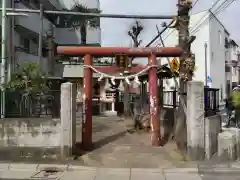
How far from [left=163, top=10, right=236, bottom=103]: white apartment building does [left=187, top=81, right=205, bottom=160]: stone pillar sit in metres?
23.6

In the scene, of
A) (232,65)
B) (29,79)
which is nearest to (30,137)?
(29,79)

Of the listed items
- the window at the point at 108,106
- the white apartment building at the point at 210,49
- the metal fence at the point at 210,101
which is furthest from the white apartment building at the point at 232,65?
the metal fence at the point at 210,101

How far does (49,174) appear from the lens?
387 inches

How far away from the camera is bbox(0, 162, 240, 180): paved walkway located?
9523 millimetres

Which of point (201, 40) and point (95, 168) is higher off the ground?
point (201, 40)

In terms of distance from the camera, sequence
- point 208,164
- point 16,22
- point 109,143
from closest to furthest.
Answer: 1. point 208,164
2. point 109,143
3. point 16,22

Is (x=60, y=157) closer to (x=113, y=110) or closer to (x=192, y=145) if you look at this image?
(x=192, y=145)

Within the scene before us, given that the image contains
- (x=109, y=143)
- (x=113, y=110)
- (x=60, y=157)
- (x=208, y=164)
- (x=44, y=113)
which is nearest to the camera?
(x=208, y=164)

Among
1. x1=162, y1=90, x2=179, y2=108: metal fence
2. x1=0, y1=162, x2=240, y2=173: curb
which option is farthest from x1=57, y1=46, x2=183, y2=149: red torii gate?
x1=162, y1=90, x2=179, y2=108: metal fence

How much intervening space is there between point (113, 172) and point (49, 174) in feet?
5.69

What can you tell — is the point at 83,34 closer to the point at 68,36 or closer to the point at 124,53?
the point at 68,36

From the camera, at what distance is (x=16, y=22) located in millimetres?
23594

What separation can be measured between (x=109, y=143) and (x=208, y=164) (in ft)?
12.9

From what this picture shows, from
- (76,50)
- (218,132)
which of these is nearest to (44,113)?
(76,50)
